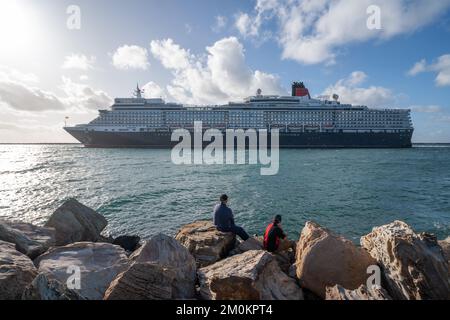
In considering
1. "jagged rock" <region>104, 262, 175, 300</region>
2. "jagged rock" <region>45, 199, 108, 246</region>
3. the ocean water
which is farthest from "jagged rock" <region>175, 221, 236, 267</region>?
the ocean water

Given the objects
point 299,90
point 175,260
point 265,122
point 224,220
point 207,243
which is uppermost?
point 299,90

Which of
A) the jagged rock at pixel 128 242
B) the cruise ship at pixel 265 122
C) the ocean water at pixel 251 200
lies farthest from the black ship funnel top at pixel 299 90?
the jagged rock at pixel 128 242

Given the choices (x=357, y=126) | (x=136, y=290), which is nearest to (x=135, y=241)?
(x=136, y=290)

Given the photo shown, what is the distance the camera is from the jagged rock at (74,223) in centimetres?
758

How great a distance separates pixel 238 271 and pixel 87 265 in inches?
123

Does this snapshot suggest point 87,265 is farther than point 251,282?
Yes

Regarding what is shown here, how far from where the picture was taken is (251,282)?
3.81m

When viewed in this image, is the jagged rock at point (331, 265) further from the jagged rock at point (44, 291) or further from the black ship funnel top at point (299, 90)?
the black ship funnel top at point (299, 90)

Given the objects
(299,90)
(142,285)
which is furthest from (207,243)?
(299,90)

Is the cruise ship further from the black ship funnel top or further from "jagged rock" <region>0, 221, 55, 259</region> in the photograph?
"jagged rock" <region>0, 221, 55, 259</region>

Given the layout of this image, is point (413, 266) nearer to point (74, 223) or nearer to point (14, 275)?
point (14, 275)

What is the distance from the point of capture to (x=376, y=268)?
4.23m
